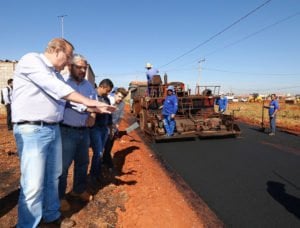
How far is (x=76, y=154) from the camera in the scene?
13.5 feet

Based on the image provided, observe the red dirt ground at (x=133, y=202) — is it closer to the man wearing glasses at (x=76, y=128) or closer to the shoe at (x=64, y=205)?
the shoe at (x=64, y=205)

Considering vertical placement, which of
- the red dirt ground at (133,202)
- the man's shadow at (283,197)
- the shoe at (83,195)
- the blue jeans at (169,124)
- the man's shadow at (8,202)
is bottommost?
the man's shadow at (283,197)

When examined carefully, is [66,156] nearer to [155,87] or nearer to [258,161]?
[258,161]

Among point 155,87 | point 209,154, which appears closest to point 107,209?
point 209,154

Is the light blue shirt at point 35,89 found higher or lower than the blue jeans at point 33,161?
higher

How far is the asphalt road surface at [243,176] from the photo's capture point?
14.2 ft

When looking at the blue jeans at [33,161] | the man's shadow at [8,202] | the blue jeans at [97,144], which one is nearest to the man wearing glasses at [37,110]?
the blue jeans at [33,161]

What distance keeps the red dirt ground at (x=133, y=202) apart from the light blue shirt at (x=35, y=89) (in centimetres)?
171

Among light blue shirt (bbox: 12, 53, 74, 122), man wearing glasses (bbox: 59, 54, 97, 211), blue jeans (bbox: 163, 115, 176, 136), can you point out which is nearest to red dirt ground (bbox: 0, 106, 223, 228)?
man wearing glasses (bbox: 59, 54, 97, 211)

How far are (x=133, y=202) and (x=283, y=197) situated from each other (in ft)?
8.16

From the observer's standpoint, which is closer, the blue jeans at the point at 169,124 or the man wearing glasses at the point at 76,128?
the man wearing glasses at the point at 76,128

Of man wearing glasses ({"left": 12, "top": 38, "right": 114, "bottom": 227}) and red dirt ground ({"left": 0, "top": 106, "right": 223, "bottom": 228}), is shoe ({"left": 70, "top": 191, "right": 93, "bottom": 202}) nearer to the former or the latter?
red dirt ground ({"left": 0, "top": 106, "right": 223, "bottom": 228})

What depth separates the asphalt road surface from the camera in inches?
170

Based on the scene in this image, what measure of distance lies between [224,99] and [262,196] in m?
11.5
